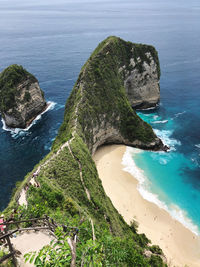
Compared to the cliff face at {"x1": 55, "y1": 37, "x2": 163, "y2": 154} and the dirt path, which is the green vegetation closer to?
the cliff face at {"x1": 55, "y1": 37, "x2": 163, "y2": 154}

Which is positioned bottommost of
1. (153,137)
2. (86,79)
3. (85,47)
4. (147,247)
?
(147,247)

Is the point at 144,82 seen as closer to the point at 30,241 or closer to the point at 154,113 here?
the point at 154,113

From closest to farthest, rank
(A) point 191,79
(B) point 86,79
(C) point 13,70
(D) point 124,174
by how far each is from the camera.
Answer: (D) point 124,174
(B) point 86,79
(C) point 13,70
(A) point 191,79

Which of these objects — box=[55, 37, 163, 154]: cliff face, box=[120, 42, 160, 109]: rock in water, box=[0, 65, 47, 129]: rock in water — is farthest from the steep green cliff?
box=[0, 65, 47, 129]: rock in water

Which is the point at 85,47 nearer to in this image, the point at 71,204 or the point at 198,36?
the point at 198,36

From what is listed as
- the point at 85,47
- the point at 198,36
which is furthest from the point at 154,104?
the point at 198,36

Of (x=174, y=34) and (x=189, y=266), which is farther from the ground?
(x=174, y=34)

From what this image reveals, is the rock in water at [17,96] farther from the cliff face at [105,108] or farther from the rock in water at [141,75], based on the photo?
the rock in water at [141,75]
